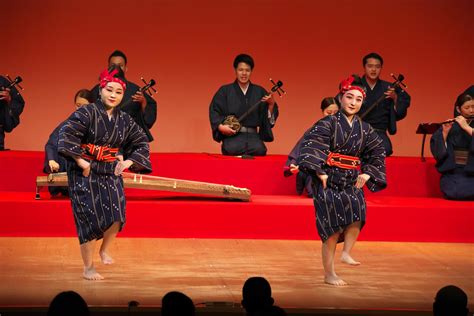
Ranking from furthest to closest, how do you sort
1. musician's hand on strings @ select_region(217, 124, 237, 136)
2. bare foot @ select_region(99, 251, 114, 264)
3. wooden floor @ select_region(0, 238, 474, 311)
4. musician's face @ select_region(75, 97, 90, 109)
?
musician's hand on strings @ select_region(217, 124, 237, 136) → musician's face @ select_region(75, 97, 90, 109) → bare foot @ select_region(99, 251, 114, 264) → wooden floor @ select_region(0, 238, 474, 311)

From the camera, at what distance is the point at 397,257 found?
7.73 metres

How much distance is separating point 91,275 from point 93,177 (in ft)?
2.18

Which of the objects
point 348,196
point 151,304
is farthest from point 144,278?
point 348,196

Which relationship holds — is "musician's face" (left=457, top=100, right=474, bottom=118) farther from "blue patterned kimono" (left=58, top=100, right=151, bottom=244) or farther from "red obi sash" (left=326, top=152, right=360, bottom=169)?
"blue patterned kimono" (left=58, top=100, right=151, bottom=244)

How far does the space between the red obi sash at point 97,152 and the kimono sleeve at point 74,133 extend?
7 cm

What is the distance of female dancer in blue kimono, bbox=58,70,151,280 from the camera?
21.4 ft

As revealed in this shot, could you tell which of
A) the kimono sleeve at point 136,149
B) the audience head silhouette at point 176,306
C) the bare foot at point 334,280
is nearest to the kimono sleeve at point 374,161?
the bare foot at point 334,280

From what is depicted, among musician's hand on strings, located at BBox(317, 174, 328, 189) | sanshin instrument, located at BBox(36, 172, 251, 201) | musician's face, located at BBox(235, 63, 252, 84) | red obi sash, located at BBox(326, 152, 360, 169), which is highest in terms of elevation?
musician's face, located at BBox(235, 63, 252, 84)

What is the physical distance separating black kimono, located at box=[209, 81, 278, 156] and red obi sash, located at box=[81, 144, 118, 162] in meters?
3.31

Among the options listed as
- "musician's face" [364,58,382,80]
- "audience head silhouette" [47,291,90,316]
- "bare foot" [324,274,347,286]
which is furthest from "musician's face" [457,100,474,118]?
A: "audience head silhouette" [47,291,90,316]

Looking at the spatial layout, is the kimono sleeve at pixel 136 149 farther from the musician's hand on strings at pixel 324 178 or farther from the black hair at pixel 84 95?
the black hair at pixel 84 95

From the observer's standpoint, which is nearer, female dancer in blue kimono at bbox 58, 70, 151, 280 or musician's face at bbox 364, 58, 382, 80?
female dancer in blue kimono at bbox 58, 70, 151, 280

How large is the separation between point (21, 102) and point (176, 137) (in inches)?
89.5

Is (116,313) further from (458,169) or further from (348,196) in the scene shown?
(458,169)
